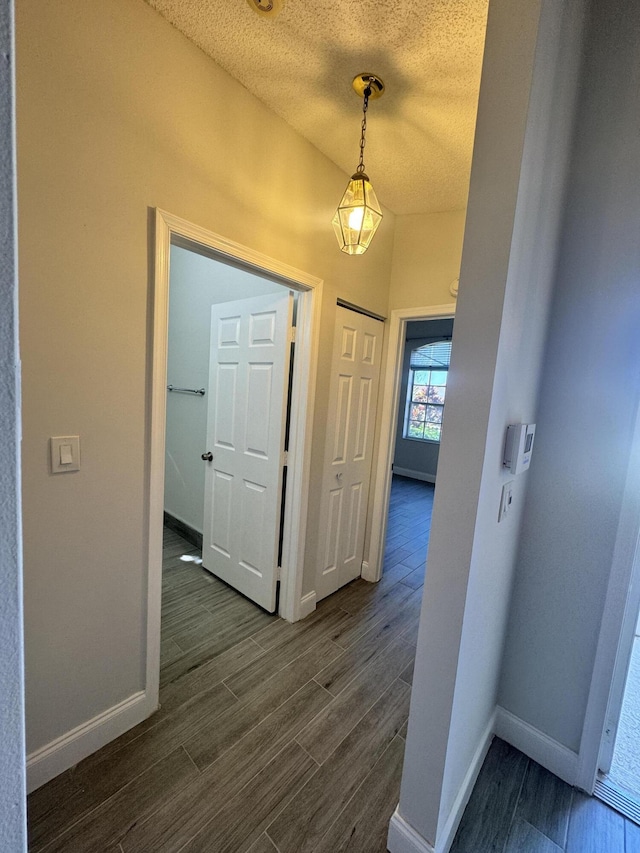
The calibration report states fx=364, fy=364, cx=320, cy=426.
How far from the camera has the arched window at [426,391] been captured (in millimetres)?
6309

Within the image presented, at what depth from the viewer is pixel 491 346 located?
3.03 ft

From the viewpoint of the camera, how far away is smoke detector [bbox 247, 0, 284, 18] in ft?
3.94

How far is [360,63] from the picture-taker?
143cm

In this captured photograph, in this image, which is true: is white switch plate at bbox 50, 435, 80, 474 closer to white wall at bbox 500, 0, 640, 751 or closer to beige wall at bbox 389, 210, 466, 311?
white wall at bbox 500, 0, 640, 751

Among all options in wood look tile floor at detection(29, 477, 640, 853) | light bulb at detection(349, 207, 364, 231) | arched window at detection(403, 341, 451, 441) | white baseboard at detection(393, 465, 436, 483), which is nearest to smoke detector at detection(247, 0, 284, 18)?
light bulb at detection(349, 207, 364, 231)

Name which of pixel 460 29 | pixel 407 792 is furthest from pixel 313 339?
pixel 407 792

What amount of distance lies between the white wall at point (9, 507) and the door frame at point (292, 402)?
3.87 ft

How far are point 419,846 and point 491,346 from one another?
151 cm

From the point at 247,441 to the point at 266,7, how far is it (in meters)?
1.92

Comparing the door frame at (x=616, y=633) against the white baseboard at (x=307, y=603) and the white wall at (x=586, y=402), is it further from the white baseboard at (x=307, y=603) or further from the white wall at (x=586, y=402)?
the white baseboard at (x=307, y=603)

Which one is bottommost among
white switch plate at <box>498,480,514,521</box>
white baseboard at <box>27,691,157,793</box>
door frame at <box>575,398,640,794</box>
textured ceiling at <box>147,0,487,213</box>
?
white baseboard at <box>27,691,157,793</box>

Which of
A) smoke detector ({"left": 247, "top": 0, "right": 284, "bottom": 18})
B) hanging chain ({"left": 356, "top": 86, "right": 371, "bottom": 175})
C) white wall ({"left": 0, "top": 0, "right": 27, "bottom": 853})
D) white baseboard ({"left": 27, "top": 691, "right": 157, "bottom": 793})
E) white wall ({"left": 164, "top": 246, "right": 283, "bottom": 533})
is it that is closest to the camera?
white wall ({"left": 0, "top": 0, "right": 27, "bottom": 853})

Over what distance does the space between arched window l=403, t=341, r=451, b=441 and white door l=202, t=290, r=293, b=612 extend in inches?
180

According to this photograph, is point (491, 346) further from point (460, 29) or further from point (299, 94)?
point (299, 94)
